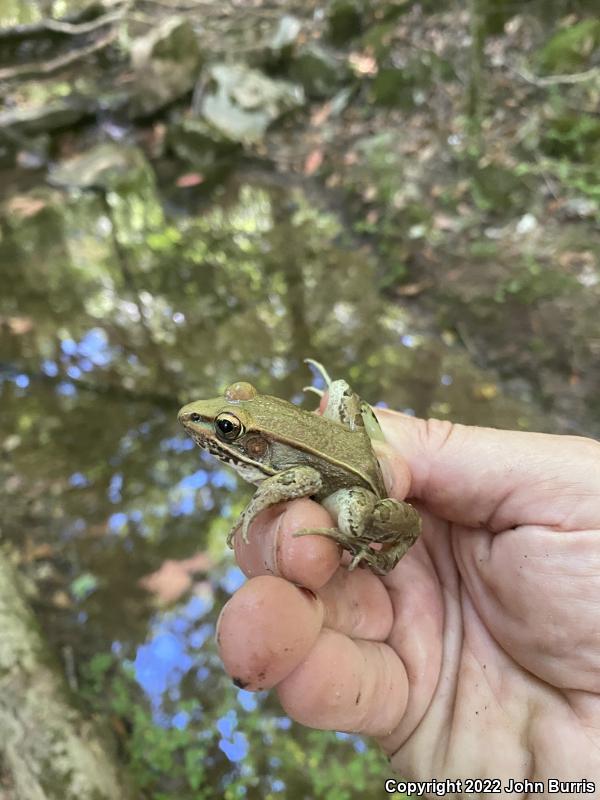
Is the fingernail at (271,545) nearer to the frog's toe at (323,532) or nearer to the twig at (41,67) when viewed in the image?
the frog's toe at (323,532)

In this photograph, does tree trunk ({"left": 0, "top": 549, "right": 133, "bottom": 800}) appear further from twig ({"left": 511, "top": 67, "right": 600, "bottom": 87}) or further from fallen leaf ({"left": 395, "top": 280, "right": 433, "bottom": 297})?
twig ({"left": 511, "top": 67, "right": 600, "bottom": 87})

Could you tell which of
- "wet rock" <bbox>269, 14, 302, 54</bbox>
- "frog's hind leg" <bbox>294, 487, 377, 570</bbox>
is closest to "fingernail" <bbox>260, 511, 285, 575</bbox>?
"frog's hind leg" <bbox>294, 487, 377, 570</bbox>

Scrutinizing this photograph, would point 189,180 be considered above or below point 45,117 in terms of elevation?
below

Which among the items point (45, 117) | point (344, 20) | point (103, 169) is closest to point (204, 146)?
point (103, 169)

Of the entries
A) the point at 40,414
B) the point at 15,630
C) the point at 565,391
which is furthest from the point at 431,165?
the point at 15,630

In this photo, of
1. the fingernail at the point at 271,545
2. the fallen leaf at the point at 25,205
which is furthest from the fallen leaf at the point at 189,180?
the fingernail at the point at 271,545

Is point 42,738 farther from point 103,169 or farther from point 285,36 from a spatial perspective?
point 285,36
